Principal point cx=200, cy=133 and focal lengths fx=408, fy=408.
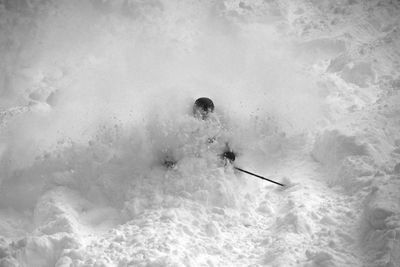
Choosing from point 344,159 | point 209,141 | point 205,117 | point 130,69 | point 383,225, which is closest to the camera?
point 383,225

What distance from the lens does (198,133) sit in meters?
4.70

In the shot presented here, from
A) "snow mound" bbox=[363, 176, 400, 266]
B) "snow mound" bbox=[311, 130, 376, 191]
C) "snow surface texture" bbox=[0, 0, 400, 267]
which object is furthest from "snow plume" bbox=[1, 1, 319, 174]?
"snow mound" bbox=[363, 176, 400, 266]

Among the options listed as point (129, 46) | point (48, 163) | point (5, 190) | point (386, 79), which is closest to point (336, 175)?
point (386, 79)

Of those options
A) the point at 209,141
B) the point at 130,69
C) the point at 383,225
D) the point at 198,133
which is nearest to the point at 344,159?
the point at 383,225

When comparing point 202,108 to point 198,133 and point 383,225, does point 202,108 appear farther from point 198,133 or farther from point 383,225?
point 383,225

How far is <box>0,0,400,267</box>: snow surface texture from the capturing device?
3.55 metres

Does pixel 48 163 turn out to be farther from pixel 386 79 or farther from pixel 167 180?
pixel 386 79

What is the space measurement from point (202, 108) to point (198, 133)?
352 mm

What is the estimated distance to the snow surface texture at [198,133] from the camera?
11.6 feet

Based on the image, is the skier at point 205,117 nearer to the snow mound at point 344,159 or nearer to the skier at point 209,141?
the skier at point 209,141

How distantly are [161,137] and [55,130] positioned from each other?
1863mm

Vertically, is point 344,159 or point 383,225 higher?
point 344,159

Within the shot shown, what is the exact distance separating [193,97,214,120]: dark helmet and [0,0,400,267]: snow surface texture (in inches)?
5.3

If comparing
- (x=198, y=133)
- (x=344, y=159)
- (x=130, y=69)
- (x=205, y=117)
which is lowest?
(x=344, y=159)
